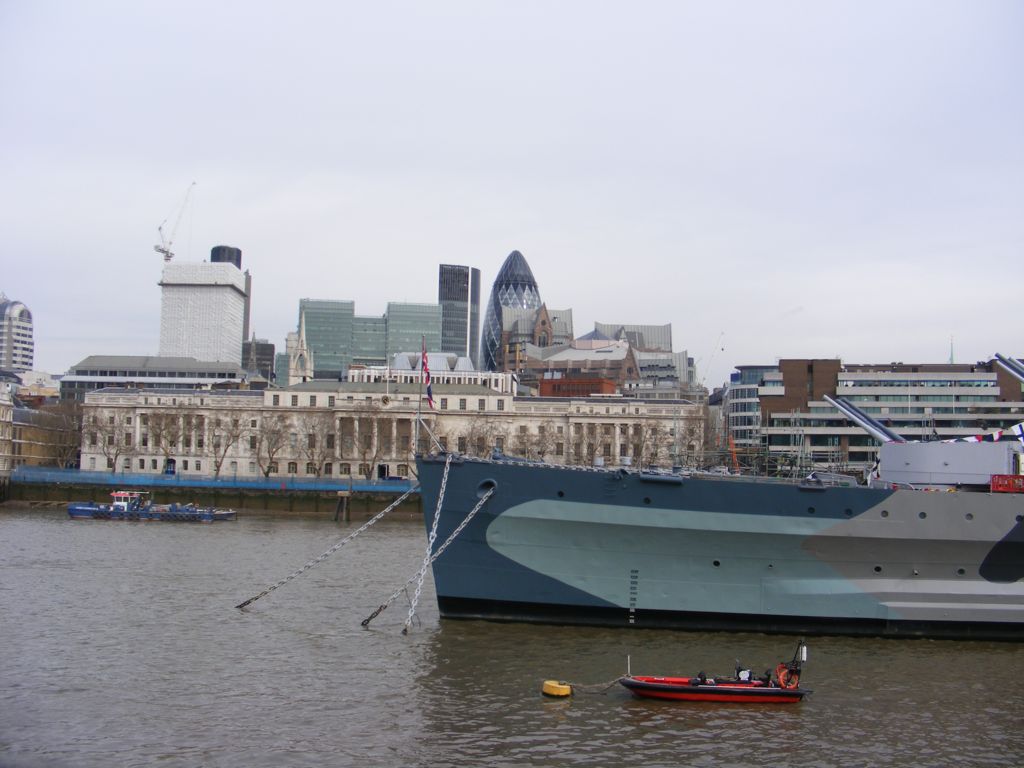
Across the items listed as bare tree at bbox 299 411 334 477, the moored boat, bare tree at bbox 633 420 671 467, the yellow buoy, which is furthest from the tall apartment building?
the yellow buoy

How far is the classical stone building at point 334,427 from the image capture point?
107062mm

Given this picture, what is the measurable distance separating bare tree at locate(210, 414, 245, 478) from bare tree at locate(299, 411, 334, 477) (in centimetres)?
644

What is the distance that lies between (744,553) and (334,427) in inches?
3424

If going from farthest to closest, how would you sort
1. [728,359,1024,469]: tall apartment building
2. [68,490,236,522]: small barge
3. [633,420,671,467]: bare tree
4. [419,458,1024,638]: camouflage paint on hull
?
[633,420,671,467]: bare tree, [728,359,1024,469]: tall apartment building, [68,490,236,522]: small barge, [419,458,1024,638]: camouflage paint on hull

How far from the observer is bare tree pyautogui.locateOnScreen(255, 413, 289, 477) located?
103 m

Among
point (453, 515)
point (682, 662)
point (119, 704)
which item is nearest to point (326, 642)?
point (453, 515)

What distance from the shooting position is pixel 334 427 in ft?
361

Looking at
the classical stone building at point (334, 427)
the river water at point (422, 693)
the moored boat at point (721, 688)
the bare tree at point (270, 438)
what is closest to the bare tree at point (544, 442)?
the classical stone building at point (334, 427)

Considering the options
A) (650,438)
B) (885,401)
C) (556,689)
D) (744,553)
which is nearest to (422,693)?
(556,689)

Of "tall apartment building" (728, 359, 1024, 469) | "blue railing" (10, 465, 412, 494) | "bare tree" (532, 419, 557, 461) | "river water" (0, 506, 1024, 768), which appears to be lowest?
"river water" (0, 506, 1024, 768)

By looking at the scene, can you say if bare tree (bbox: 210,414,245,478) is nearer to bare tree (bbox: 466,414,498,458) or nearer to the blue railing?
the blue railing

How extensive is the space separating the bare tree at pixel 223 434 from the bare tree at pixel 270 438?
226 centimetres

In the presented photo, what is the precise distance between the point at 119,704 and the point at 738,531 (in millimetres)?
15106

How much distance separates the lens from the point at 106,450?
107500 millimetres
